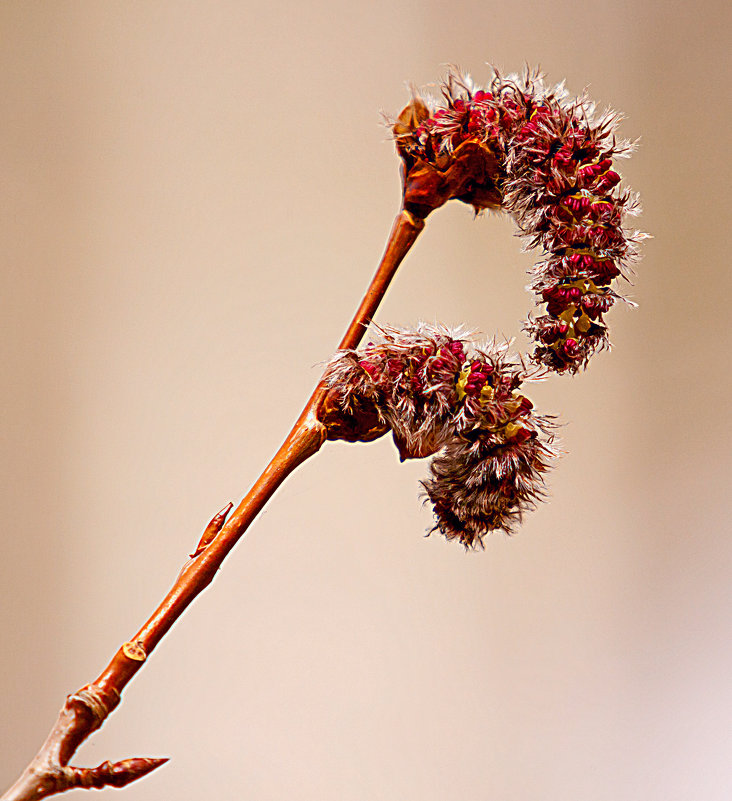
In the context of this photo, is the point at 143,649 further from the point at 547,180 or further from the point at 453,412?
the point at 547,180

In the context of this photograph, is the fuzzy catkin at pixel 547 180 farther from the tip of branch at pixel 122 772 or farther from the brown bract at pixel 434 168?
the tip of branch at pixel 122 772

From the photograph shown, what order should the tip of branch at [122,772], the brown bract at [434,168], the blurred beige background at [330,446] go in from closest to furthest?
the tip of branch at [122,772], the brown bract at [434,168], the blurred beige background at [330,446]

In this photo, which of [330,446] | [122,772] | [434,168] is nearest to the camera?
[122,772]

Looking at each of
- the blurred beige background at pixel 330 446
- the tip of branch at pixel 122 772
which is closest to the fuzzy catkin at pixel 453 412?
the tip of branch at pixel 122 772

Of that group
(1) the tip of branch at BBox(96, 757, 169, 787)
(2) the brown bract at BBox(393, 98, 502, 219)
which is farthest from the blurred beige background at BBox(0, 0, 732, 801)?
(1) the tip of branch at BBox(96, 757, 169, 787)

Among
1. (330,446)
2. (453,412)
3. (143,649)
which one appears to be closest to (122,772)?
(143,649)

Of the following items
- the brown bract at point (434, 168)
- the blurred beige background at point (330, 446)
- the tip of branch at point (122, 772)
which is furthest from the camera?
the blurred beige background at point (330, 446)
